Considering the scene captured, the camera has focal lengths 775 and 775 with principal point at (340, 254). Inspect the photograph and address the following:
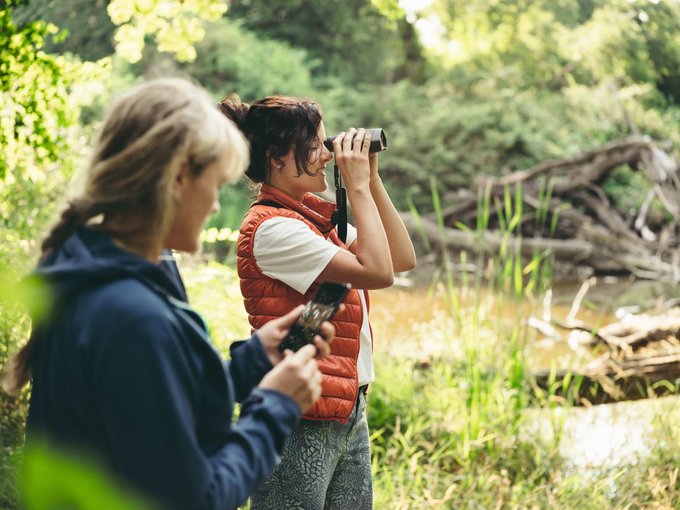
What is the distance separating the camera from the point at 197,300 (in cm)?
434

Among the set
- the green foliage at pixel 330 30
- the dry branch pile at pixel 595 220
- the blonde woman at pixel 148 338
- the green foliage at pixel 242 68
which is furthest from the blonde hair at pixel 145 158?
the green foliage at pixel 330 30

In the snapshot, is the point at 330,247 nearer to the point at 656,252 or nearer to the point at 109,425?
the point at 109,425

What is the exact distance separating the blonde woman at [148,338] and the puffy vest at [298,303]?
0.65m

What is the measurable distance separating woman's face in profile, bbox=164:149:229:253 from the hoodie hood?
69 millimetres

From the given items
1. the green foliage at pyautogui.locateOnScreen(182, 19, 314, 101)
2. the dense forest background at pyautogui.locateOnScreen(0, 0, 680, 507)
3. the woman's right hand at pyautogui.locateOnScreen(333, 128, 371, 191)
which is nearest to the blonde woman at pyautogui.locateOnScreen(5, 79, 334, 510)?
the woman's right hand at pyautogui.locateOnScreen(333, 128, 371, 191)

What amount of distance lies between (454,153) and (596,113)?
3026 millimetres

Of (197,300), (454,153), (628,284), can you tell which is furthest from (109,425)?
(454,153)

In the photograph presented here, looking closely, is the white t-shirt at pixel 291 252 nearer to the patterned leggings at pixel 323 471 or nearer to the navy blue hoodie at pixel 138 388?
the patterned leggings at pixel 323 471

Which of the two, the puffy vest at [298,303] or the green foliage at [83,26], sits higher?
the puffy vest at [298,303]

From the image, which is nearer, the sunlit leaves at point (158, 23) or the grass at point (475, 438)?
the grass at point (475, 438)

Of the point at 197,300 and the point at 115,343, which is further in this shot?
the point at 197,300

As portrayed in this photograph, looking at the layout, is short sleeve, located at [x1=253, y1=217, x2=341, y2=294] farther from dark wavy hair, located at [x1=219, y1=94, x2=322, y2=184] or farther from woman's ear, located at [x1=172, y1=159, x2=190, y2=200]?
woman's ear, located at [x1=172, y1=159, x2=190, y2=200]

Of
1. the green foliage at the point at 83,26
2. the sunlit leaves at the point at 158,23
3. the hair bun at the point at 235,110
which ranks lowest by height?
the green foliage at the point at 83,26

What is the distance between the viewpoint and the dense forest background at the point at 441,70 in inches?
466
